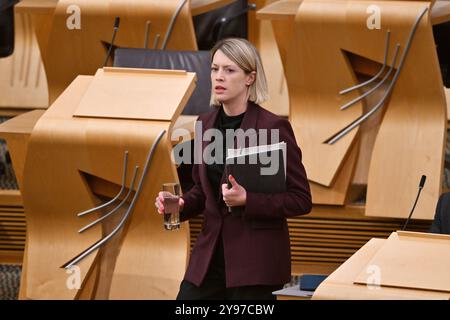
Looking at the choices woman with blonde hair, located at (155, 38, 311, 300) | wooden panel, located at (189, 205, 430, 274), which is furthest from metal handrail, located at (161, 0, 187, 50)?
woman with blonde hair, located at (155, 38, 311, 300)

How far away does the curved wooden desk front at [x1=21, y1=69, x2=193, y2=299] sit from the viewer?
2.49m

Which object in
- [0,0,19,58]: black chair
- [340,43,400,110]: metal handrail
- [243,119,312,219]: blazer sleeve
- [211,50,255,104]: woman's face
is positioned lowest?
[243,119,312,219]: blazer sleeve

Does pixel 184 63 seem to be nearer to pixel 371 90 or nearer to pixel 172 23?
pixel 172 23

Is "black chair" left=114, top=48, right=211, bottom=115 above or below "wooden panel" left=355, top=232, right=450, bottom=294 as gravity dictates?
above

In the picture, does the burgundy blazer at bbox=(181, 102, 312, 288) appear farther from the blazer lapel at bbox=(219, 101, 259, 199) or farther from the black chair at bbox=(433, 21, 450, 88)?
the black chair at bbox=(433, 21, 450, 88)

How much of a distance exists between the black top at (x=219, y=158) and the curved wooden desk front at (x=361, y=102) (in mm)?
867

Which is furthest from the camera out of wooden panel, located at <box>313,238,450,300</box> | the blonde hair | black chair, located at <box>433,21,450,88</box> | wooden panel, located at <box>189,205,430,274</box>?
black chair, located at <box>433,21,450,88</box>

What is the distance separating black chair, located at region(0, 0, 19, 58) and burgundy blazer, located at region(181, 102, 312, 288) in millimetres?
1507

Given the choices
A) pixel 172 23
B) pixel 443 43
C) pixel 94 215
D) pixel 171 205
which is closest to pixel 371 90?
pixel 443 43

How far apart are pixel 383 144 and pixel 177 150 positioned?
0.57 metres

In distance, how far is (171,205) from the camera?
2043mm
